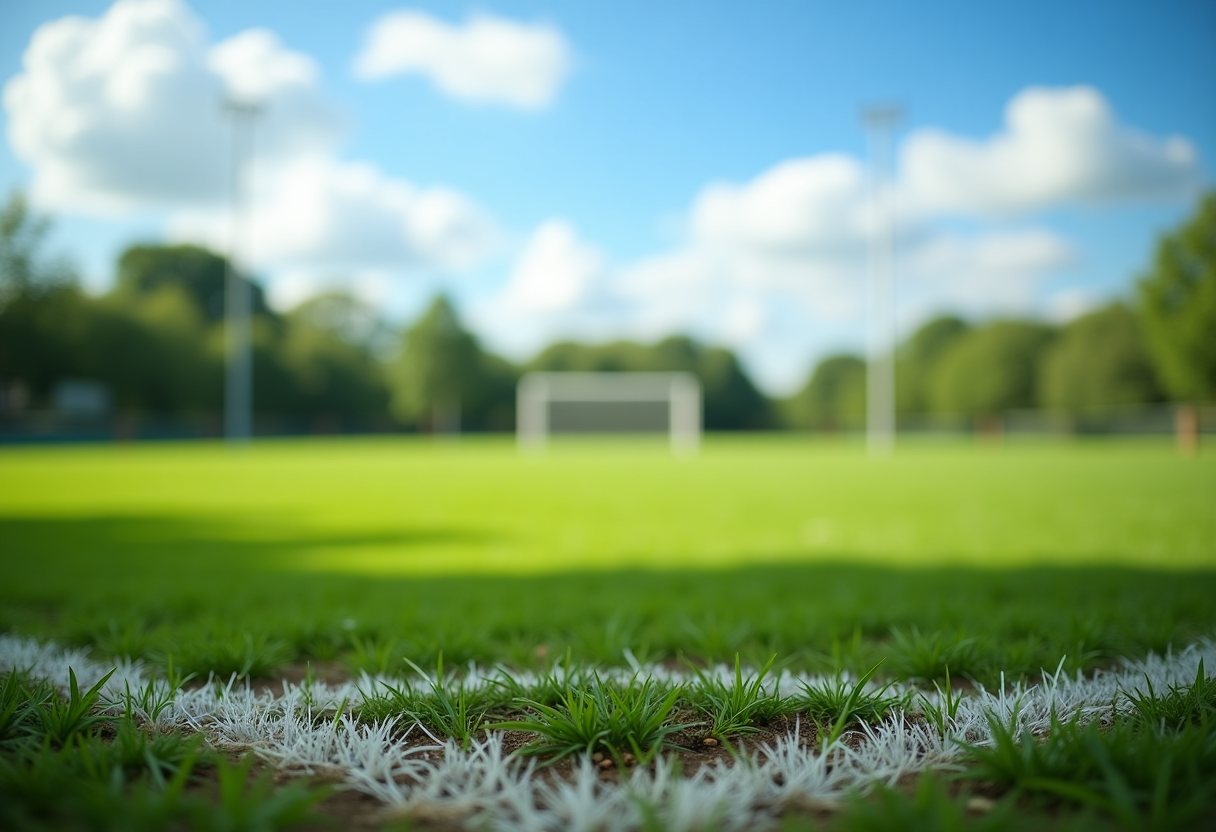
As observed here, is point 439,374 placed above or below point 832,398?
above

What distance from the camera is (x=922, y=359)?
6112 cm

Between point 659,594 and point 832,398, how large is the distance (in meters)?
65.0

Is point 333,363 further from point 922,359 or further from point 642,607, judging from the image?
point 922,359

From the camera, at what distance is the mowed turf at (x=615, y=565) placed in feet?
9.73

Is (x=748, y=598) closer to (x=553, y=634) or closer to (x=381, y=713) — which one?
(x=553, y=634)

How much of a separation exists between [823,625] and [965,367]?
5627 cm

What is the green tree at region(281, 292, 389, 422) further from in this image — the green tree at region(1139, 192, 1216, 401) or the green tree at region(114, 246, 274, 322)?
the green tree at region(1139, 192, 1216, 401)

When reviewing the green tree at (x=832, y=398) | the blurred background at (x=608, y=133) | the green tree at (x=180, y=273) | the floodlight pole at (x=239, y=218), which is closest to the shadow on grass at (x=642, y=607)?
the blurred background at (x=608, y=133)

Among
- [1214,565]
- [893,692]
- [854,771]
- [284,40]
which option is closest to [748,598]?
[893,692]

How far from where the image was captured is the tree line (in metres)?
9.22

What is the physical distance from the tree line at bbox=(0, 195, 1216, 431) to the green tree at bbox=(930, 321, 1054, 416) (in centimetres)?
11

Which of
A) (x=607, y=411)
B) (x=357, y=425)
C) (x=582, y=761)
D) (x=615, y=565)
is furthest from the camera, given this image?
(x=357, y=425)

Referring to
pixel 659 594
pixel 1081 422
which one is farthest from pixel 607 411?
pixel 659 594

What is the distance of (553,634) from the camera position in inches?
122
